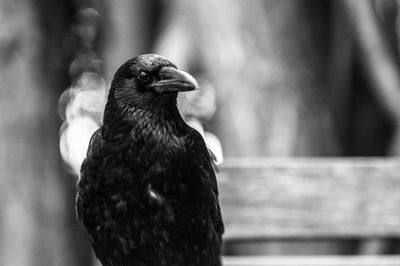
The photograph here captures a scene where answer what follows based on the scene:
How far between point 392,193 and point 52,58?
198cm

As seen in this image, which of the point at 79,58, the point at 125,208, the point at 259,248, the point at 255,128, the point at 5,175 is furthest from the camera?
the point at 79,58

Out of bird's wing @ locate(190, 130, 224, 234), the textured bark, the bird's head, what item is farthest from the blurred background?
the bird's head

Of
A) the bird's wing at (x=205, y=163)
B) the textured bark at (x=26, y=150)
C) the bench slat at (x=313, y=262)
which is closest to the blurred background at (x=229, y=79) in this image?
the textured bark at (x=26, y=150)

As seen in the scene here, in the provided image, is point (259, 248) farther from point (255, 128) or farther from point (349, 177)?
point (349, 177)

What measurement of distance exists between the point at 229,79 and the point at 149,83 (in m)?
1.51

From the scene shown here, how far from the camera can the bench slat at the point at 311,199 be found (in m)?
1.84

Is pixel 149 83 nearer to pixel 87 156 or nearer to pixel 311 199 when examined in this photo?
pixel 87 156

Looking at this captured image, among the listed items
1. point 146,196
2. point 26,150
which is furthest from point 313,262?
point 26,150

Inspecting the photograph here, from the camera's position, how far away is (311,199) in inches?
72.9

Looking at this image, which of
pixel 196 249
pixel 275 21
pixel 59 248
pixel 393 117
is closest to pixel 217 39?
pixel 275 21

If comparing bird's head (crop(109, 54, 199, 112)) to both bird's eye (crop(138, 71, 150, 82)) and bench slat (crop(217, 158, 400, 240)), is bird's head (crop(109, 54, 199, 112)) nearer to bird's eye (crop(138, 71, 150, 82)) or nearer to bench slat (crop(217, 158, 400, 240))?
bird's eye (crop(138, 71, 150, 82))

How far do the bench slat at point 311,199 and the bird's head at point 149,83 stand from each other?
2.19 feet

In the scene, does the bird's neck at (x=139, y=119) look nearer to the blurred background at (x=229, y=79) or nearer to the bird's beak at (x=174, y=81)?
the bird's beak at (x=174, y=81)

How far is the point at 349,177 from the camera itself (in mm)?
1841
